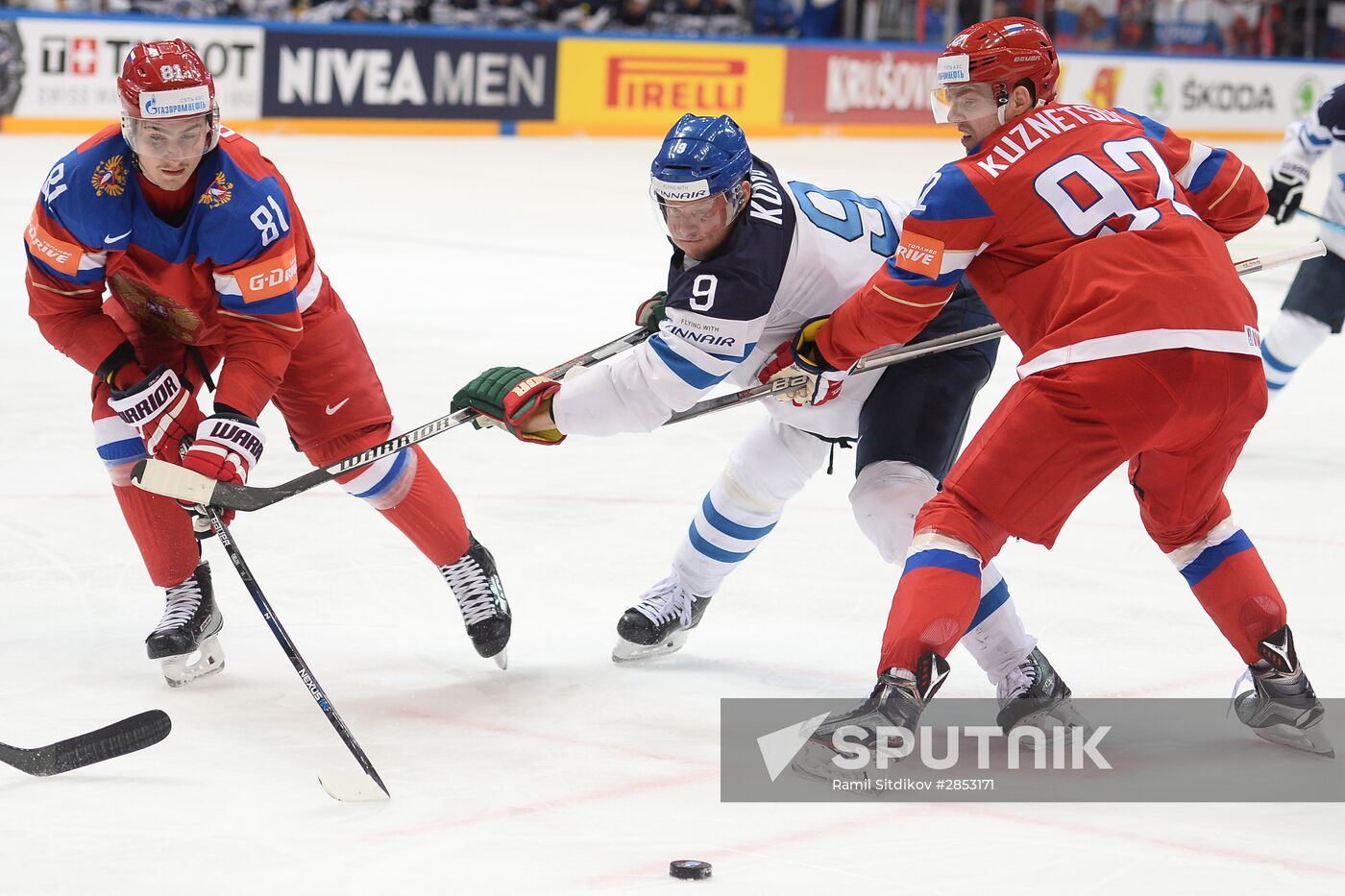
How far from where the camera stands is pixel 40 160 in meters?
10.4

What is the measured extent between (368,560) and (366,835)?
5.04 ft

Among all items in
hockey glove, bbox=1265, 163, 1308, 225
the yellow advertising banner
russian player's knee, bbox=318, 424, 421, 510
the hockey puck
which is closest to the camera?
the hockey puck

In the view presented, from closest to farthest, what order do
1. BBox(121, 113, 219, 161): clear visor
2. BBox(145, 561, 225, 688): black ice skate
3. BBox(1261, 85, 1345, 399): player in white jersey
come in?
BBox(121, 113, 219, 161): clear visor
BBox(145, 561, 225, 688): black ice skate
BBox(1261, 85, 1345, 399): player in white jersey

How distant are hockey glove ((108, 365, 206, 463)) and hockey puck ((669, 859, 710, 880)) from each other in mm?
1287

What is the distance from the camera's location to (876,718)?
265cm

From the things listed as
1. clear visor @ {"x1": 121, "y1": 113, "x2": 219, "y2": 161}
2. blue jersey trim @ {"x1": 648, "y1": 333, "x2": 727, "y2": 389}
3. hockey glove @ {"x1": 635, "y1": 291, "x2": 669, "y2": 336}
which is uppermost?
clear visor @ {"x1": 121, "y1": 113, "x2": 219, "y2": 161}

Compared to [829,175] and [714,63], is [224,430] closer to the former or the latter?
[829,175]

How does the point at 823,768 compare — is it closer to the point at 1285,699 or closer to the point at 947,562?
the point at 947,562

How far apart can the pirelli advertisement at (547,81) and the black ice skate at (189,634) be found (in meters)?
9.22

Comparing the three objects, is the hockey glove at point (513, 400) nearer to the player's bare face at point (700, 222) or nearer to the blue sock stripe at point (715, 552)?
the player's bare face at point (700, 222)

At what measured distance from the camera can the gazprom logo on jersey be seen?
2.88 m

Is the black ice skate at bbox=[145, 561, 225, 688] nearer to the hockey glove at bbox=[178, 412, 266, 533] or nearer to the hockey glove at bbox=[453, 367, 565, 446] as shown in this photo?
the hockey glove at bbox=[178, 412, 266, 533]

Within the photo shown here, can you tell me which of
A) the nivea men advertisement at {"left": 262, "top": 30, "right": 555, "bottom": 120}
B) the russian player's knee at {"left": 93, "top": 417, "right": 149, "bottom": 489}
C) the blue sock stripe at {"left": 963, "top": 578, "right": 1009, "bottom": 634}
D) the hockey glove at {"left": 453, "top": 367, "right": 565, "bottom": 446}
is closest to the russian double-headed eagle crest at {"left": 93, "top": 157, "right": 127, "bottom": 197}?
the russian player's knee at {"left": 93, "top": 417, "right": 149, "bottom": 489}

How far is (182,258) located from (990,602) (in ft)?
5.01
